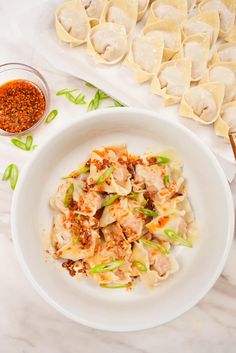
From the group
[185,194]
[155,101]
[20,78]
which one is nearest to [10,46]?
[20,78]

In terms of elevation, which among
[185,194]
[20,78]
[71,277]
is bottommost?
[71,277]

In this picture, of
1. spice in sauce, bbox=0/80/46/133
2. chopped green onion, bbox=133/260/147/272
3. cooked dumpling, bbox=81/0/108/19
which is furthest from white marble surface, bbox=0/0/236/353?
cooked dumpling, bbox=81/0/108/19

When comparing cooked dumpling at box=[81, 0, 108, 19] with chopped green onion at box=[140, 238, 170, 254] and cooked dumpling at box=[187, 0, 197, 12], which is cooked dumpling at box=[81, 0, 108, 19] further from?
chopped green onion at box=[140, 238, 170, 254]

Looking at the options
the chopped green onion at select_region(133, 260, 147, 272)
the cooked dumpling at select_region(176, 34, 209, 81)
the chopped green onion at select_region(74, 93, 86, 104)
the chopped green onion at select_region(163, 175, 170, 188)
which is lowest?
the chopped green onion at select_region(133, 260, 147, 272)

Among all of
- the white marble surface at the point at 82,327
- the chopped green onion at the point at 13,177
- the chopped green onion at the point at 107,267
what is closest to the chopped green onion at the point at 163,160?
the white marble surface at the point at 82,327

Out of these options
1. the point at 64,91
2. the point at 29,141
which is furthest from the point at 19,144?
the point at 64,91

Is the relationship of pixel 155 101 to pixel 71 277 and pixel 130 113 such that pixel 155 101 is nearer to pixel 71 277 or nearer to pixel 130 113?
pixel 130 113
